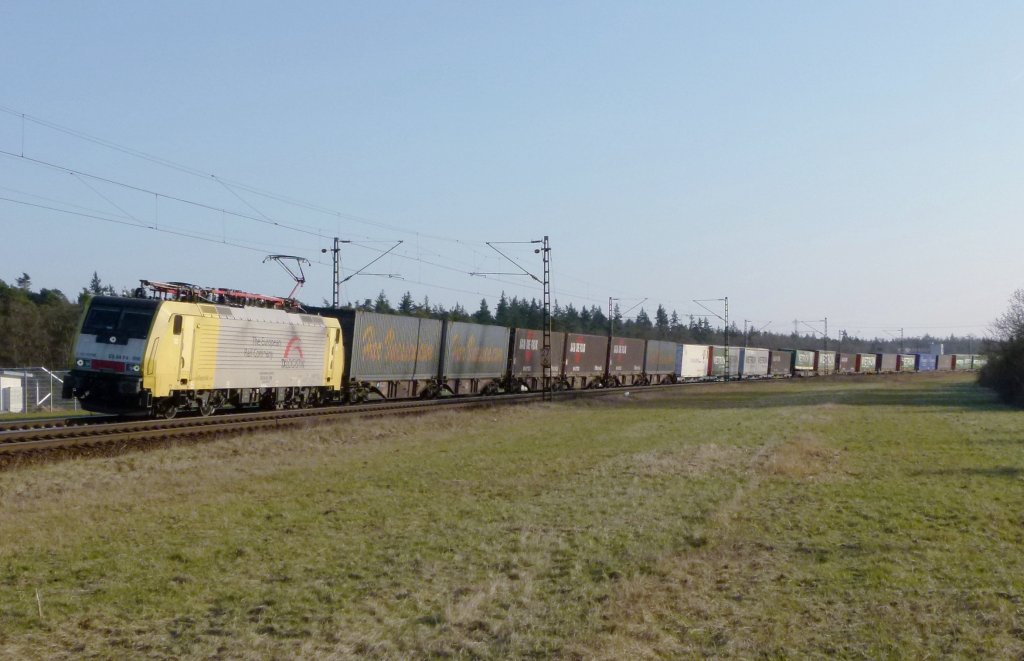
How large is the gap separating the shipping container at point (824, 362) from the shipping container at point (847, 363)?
304cm

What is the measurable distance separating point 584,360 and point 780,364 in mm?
A: 43774

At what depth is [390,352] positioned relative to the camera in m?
32.7

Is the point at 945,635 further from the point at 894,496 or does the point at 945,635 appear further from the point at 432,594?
the point at 894,496

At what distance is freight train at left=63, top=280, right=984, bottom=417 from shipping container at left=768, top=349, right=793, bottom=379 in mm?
38045

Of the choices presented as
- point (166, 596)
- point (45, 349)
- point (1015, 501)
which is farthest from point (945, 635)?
point (45, 349)

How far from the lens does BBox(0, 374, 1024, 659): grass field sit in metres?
6.82

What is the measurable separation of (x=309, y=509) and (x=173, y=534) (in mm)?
2177

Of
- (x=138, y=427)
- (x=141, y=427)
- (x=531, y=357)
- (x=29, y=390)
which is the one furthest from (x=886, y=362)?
(x=138, y=427)

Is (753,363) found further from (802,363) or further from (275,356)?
(275,356)

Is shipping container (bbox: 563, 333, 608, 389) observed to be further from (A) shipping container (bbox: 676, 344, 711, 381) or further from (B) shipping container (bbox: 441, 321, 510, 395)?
(A) shipping container (bbox: 676, 344, 711, 381)

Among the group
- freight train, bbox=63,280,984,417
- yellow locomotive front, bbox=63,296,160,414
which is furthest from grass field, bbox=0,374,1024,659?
freight train, bbox=63,280,984,417

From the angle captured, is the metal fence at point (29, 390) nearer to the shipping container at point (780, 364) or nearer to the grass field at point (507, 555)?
the grass field at point (507, 555)

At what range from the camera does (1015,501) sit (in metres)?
13.7

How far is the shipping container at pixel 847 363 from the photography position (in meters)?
102
